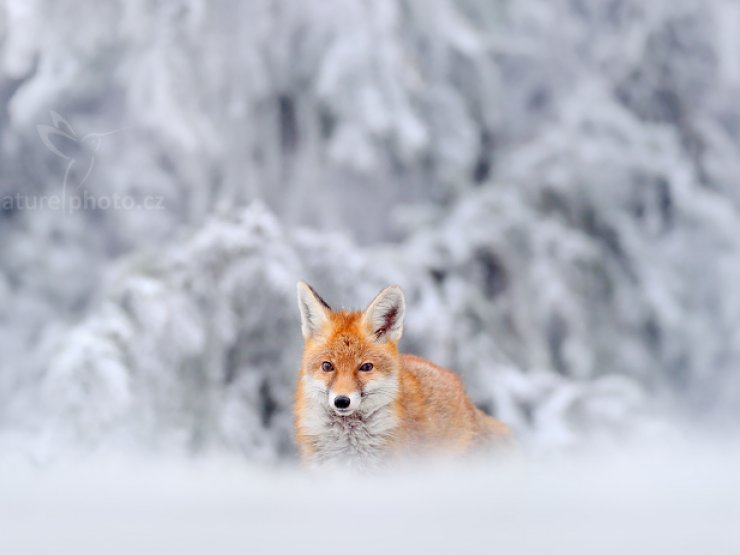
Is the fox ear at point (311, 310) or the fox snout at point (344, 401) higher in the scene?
the fox ear at point (311, 310)

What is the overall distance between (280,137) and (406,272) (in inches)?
16.3

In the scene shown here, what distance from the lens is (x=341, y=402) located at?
0.89 metres

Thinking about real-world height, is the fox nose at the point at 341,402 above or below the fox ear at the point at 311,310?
below

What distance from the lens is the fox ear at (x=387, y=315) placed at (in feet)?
3.00

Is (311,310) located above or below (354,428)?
above

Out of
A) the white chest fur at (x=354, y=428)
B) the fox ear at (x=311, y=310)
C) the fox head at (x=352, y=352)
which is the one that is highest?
the fox ear at (x=311, y=310)

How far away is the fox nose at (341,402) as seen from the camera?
895 mm

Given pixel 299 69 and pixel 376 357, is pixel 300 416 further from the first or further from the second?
pixel 299 69

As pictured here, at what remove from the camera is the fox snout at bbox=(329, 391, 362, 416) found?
895mm

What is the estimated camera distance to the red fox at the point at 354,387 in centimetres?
92

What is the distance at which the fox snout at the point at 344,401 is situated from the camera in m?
0.90

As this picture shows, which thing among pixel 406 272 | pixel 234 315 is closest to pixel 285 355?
pixel 234 315

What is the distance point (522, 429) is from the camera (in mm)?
1791

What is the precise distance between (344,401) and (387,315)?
10 centimetres
